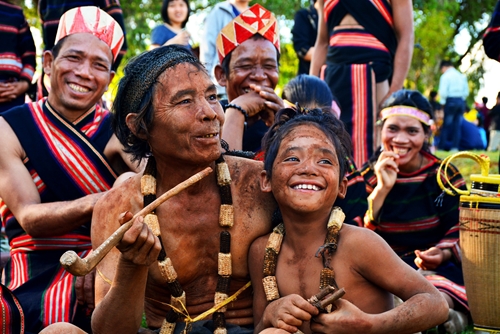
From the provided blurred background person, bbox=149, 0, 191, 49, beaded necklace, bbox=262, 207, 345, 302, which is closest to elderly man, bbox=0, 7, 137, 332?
beaded necklace, bbox=262, 207, 345, 302

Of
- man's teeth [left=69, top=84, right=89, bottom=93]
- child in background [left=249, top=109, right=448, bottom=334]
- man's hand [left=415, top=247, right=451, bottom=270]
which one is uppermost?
man's teeth [left=69, top=84, right=89, bottom=93]

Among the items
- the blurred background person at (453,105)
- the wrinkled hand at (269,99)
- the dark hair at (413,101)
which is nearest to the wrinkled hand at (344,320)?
the wrinkled hand at (269,99)

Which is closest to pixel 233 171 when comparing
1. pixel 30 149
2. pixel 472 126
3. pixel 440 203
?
pixel 30 149

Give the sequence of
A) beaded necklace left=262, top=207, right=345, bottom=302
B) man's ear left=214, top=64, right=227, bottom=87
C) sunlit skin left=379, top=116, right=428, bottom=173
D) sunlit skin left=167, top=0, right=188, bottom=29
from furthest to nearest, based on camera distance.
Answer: sunlit skin left=167, top=0, right=188, bottom=29, sunlit skin left=379, top=116, right=428, bottom=173, man's ear left=214, top=64, right=227, bottom=87, beaded necklace left=262, top=207, right=345, bottom=302

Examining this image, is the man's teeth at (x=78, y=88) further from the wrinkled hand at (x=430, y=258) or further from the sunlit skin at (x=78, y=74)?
the wrinkled hand at (x=430, y=258)

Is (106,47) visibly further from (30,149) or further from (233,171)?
(233,171)

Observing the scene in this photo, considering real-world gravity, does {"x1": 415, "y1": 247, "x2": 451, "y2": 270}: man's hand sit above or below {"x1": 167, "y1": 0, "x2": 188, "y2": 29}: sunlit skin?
below

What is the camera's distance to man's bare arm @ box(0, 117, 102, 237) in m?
4.15

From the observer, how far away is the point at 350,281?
3.40 m

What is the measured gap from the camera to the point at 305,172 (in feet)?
11.2

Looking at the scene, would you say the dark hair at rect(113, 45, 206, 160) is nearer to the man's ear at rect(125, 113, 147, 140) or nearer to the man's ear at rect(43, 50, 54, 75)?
the man's ear at rect(125, 113, 147, 140)

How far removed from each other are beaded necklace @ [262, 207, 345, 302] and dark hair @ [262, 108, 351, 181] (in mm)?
258

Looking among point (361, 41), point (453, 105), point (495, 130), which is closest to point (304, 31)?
point (361, 41)

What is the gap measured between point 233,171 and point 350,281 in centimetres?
78
